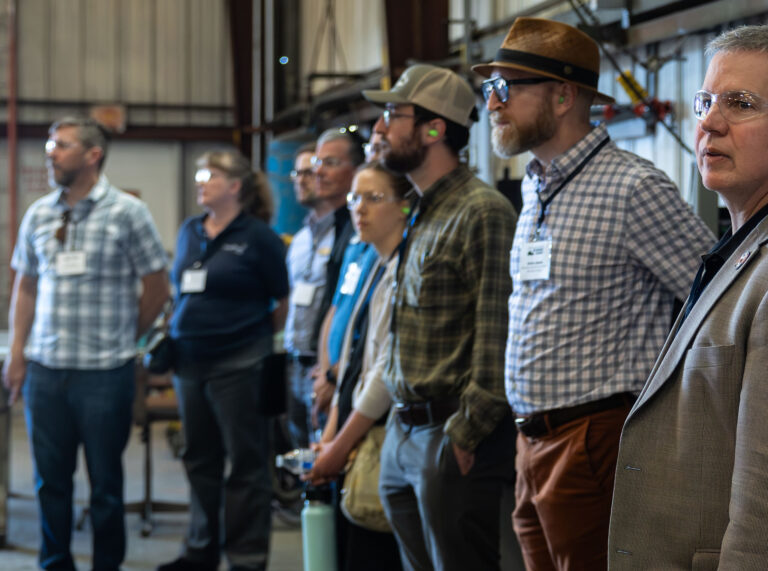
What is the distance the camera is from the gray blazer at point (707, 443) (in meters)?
1.14

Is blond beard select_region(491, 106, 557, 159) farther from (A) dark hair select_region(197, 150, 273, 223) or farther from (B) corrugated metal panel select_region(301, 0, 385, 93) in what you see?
(B) corrugated metal panel select_region(301, 0, 385, 93)

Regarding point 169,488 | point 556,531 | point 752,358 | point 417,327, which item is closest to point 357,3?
point 169,488

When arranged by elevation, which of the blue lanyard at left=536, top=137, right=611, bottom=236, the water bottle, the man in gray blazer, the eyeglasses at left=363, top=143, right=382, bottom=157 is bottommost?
the water bottle

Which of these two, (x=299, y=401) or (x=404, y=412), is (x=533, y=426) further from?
(x=299, y=401)

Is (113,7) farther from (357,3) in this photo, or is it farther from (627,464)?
(627,464)

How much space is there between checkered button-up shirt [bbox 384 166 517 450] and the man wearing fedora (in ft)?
0.74

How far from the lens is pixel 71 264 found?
3.62 metres

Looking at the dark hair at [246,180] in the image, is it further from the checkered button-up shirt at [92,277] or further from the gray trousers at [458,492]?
the gray trousers at [458,492]

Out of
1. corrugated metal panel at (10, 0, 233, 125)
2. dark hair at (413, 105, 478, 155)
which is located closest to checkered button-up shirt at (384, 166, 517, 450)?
dark hair at (413, 105, 478, 155)

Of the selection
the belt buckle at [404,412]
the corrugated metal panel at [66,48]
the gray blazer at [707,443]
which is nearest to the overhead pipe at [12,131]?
the corrugated metal panel at [66,48]

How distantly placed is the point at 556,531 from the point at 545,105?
87cm

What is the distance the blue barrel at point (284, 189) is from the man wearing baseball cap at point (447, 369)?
218 inches

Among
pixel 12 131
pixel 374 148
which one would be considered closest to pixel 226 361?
pixel 374 148

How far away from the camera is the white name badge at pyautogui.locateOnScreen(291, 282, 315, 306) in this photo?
3934 mm
